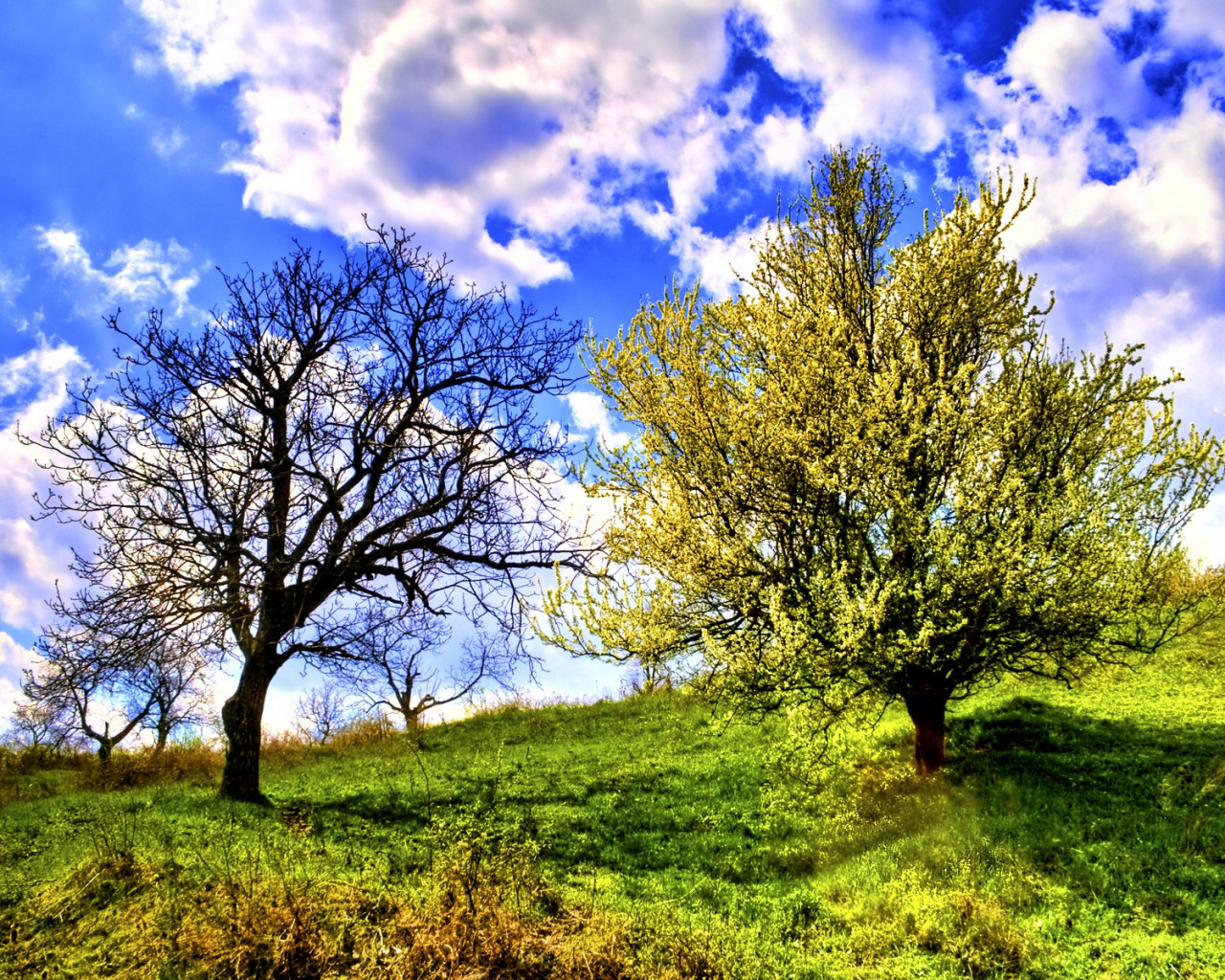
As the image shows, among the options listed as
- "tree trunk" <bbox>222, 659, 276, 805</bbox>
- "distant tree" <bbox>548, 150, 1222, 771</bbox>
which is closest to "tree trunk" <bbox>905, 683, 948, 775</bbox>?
"distant tree" <bbox>548, 150, 1222, 771</bbox>

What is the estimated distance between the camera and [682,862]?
11.7 meters

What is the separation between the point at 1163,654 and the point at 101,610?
26.4 m

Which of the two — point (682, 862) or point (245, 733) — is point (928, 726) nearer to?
point (682, 862)

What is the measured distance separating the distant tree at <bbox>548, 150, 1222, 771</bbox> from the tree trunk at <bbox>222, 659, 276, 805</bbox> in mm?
6522

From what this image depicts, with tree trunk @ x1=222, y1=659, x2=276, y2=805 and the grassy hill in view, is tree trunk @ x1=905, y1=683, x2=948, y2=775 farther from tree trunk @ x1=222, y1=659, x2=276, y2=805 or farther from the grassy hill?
tree trunk @ x1=222, y1=659, x2=276, y2=805

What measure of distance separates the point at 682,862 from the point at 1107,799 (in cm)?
705

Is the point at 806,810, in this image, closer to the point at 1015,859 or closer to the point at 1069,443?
the point at 1015,859

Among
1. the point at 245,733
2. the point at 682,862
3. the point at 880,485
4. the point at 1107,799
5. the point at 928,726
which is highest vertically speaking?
the point at 880,485

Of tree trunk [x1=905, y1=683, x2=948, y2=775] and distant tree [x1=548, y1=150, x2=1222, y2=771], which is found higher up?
distant tree [x1=548, y1=150, x2=1222, y2=771]

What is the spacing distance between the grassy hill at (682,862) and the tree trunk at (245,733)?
650mm

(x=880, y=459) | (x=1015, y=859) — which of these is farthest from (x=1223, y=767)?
(x=880, y=459)

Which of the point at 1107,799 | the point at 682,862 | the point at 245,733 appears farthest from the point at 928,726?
the point at 245,733

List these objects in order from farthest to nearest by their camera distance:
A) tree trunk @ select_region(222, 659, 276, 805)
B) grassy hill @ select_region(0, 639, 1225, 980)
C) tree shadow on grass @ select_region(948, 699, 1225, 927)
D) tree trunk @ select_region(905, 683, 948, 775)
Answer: tree trunk @ select_region(222, 659, 276, 805) → tree trunk @ select_region(905, 683, 948, 775) → tree shadow on grass @ select_region(948, 699, 1225, 927) → grassy hill @ select_region(0, 639, 1225, 980)

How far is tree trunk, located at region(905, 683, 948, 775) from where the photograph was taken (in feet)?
44.7
